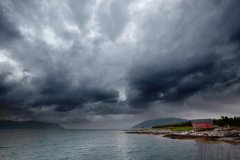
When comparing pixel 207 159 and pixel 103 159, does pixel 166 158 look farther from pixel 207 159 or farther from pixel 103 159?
pixel 103 159

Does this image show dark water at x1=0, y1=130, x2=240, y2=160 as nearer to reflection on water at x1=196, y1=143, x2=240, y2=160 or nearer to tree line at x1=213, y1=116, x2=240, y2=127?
reflection on water at x1=196, y1=143, x2=240, y2=160

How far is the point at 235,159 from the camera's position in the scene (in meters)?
45.1

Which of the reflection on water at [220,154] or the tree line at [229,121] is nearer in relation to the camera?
the reflection on water at [220,154]

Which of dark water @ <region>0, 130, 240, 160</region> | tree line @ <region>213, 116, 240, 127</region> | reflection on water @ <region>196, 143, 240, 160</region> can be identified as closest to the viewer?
reflection on water @ <region>196, 143, 240, 160</region>

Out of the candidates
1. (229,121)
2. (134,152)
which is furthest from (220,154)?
(229,121)

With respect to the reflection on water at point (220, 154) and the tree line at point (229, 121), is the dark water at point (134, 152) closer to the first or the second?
the reflection on water at point (220, 154)

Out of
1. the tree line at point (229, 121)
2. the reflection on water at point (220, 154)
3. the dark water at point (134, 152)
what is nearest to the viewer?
the reflection on water at point (220, 154)

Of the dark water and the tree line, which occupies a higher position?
the tree line

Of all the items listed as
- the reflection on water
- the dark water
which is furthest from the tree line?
the reflection on water

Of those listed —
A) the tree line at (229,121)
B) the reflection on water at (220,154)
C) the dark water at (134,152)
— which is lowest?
the dark water at (134,152)

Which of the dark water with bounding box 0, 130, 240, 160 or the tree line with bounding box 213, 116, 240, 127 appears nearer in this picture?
the dark water with bounding box 0, 130, 240, 160

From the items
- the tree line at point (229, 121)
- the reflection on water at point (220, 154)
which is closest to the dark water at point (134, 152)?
the reflection on water at point (220, 154)

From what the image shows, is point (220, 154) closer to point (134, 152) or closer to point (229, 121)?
point (134, 152)

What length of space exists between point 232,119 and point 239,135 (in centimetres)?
7375
